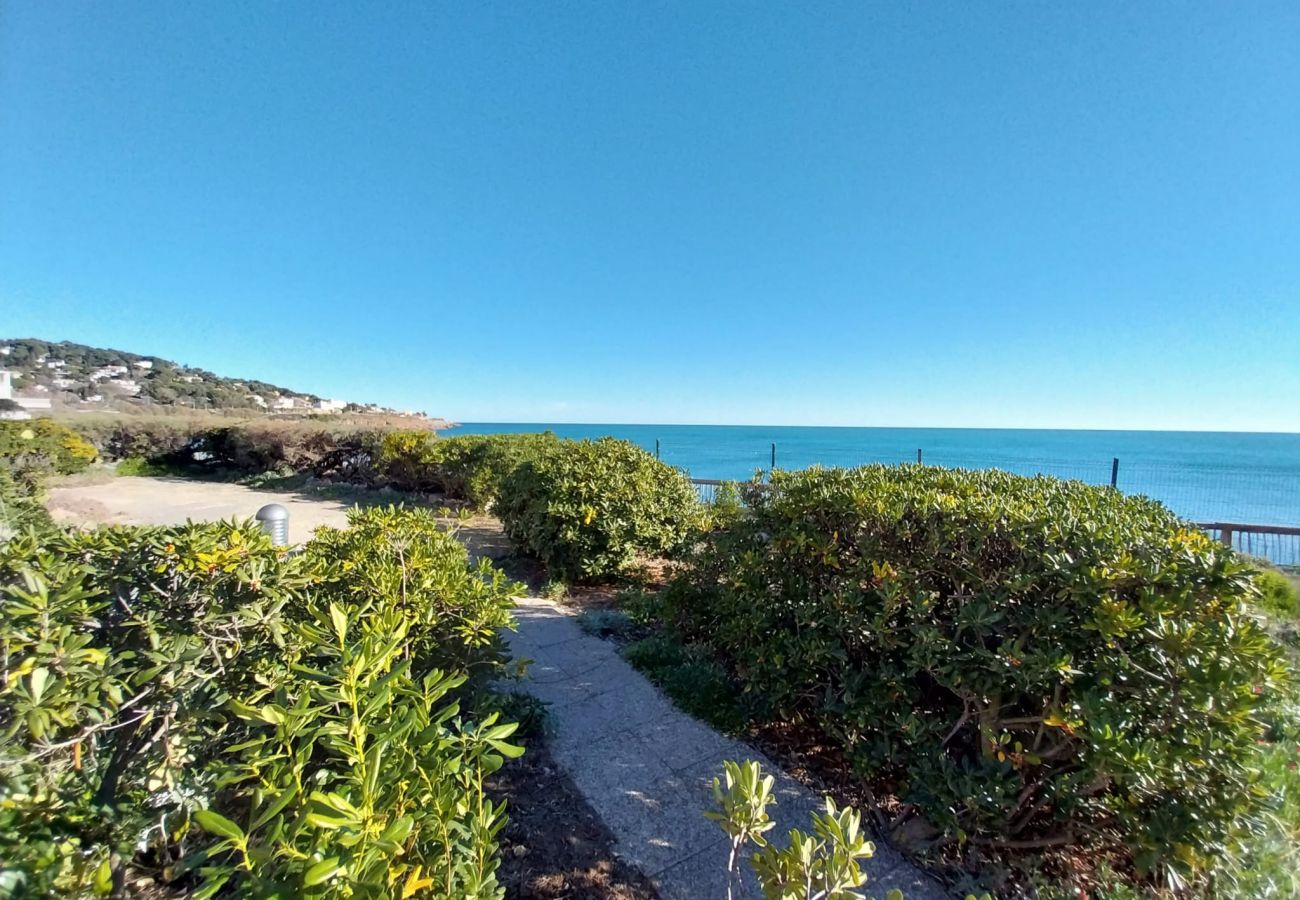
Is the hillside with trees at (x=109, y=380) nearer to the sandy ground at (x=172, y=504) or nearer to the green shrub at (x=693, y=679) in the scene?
the sandy ground at (x=172, y=504)

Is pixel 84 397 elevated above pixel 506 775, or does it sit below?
above

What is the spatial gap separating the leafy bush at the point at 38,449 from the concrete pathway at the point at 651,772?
9628mm

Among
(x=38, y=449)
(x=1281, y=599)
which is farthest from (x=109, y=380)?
(x=1281, y=599)

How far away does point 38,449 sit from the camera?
9.18 m

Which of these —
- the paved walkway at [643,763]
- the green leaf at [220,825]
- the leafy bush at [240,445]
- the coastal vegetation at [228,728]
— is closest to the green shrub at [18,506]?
the paved walkway at [643,763]

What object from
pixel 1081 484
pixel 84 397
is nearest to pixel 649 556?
pixel 1081 484

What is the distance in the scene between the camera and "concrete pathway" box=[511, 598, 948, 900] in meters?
2.03

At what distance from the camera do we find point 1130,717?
5.63ft

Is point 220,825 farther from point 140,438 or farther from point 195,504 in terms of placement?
point 140,438

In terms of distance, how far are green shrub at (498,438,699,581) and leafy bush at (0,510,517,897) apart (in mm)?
3115

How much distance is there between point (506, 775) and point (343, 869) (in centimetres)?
207

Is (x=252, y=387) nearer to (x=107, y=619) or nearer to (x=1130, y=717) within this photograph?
(x=107, y=619)

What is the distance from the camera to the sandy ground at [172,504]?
8344mm

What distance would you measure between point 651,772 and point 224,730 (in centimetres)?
190
